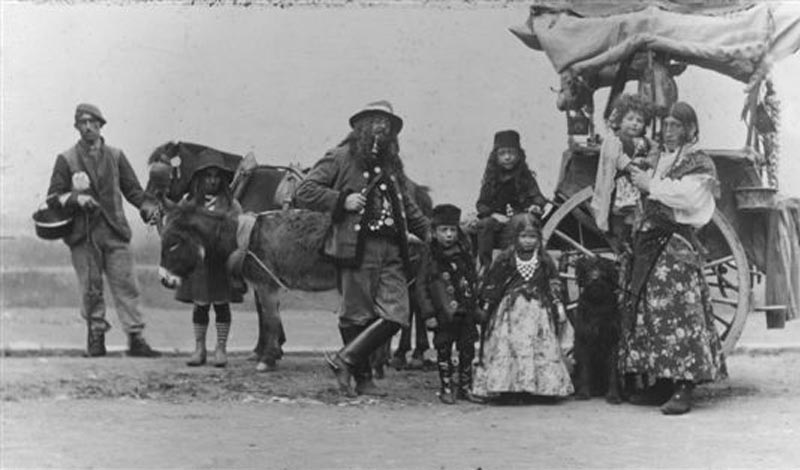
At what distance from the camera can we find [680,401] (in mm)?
5699

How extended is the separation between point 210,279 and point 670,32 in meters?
2.82

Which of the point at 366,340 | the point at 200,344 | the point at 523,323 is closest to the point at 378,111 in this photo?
the point at 366,340

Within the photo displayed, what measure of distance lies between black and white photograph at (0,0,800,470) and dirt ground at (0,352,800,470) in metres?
0.03

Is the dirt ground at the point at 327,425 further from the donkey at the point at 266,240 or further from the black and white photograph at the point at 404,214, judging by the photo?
the donkey at the point at 266,240

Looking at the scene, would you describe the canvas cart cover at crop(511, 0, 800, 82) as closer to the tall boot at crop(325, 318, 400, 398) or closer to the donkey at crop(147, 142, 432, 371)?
the donkey at crop(147, 142, 432, 371)

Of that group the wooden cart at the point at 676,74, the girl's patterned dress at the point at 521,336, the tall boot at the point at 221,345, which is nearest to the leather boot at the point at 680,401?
the girl's patterned dress at the point at 521,336

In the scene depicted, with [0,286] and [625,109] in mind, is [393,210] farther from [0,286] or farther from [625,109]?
[0,286]

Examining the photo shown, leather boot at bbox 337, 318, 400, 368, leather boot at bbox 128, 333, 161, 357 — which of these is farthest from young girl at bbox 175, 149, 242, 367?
leather boot at bbox 337, 318, 400, 368

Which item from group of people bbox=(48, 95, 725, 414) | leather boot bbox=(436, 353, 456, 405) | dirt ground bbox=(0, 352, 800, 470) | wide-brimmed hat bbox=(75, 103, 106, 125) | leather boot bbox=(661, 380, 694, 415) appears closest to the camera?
dirt ground bbox=(0, 352, 800, 470)

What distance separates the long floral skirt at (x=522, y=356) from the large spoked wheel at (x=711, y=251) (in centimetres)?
50

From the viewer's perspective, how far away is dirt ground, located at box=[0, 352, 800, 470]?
4.74m

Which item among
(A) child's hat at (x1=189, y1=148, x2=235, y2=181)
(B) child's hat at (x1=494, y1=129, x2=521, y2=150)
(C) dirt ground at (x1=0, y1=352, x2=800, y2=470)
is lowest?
(C) dirt ground at (x1=0, y1=352, x2=800, y2=470)

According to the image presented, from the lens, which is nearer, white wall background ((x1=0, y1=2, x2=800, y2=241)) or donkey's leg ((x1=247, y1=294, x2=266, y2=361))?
white wall background ((x1=0, y1=2, x2=800, y2=241))

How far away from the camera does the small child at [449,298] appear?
5922mm
